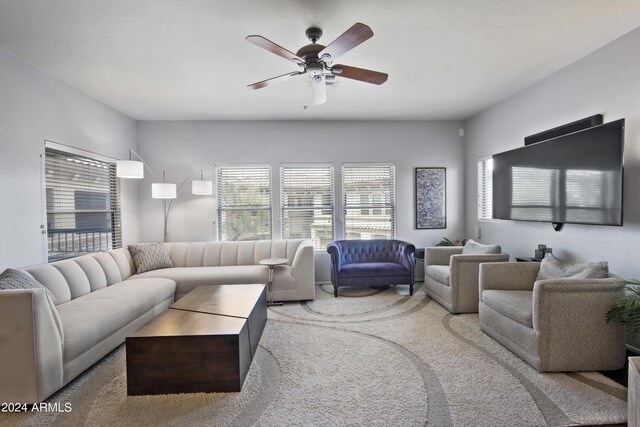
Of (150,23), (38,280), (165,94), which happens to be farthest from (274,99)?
(38,280)

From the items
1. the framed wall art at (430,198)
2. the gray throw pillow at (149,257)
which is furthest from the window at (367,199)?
the gray throw pillow at (149,257)

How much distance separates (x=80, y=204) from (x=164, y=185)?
99cm

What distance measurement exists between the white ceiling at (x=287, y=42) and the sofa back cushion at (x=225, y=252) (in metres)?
2.09

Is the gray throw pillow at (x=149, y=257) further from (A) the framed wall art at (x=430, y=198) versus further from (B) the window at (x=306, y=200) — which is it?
(A) the framed wall art at (x=430, y=198)

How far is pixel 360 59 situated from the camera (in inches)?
123

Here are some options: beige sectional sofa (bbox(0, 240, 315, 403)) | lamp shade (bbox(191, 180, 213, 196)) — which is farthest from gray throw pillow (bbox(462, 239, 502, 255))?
lamp shade (bbox(191, 180, 213, 196))

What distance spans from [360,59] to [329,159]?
7.58ft

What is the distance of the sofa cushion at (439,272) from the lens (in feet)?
12.8

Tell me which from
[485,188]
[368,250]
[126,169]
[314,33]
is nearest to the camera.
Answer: [314,33]

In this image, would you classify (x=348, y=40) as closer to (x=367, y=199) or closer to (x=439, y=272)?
(x=439, y=272)

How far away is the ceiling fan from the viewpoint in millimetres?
2061

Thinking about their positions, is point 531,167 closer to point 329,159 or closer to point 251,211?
point 329,159

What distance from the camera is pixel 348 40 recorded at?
6.87 feet

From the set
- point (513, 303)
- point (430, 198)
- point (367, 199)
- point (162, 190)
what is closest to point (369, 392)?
point (513, 303)
